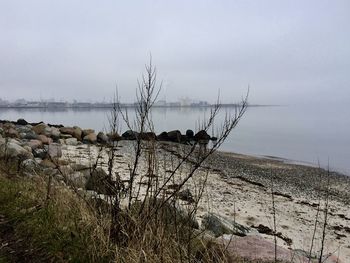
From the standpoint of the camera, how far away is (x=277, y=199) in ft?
48.7

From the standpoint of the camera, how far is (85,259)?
379 cm

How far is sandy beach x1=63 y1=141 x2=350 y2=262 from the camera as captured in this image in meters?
8.98

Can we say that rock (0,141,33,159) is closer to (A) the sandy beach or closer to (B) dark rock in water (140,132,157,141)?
(A) the sandy beach

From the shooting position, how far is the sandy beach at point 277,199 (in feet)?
29.5

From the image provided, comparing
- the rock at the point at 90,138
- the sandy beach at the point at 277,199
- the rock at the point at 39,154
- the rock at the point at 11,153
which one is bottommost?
the sandy beach at the point at 277,199

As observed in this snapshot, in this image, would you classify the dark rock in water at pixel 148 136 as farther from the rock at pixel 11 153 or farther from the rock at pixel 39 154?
the rock at pixel 39 154

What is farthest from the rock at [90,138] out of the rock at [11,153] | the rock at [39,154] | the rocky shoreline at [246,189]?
the rock at [11,153]

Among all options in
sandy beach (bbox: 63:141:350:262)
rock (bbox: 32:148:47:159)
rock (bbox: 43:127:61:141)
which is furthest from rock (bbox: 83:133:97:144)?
rock (bbox: 32:148:47:159)

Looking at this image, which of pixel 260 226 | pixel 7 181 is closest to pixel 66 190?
pixel 7 181

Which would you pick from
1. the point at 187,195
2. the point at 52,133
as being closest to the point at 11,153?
the point at 187,195

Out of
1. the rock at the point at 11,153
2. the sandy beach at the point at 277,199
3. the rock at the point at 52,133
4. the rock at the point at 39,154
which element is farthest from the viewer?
the rock at the point at 52,133

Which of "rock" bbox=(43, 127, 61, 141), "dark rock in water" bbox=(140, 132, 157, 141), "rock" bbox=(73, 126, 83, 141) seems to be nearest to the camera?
"dark rock in water" bbox=(140, 132, 157, 141)

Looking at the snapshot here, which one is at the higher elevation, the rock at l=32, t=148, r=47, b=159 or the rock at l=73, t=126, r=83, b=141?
the rock at l=32, t=148, r=47, b=159

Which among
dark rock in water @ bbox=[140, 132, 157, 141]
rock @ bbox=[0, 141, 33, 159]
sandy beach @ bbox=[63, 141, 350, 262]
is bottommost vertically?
sandy beach @ bbox=[63, 141, 350, 262]
